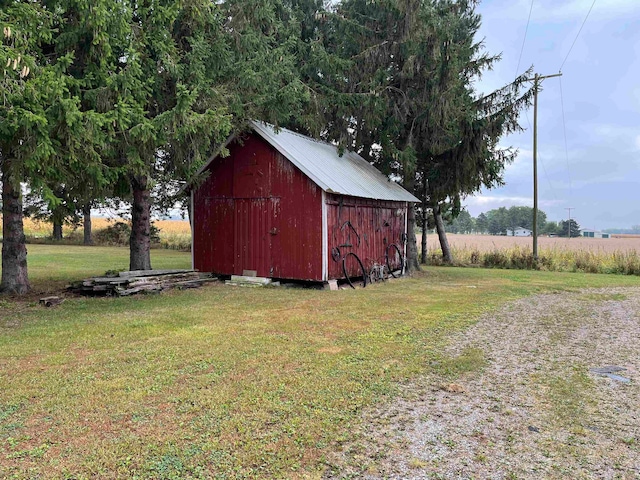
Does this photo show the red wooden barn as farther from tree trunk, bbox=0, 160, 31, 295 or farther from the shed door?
tree trunk, bbox=0, 160, 31, 295

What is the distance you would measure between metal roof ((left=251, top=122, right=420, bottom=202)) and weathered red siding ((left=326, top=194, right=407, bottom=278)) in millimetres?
347

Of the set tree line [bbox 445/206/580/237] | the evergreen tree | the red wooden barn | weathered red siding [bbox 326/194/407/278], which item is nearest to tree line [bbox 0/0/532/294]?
the red wooden barn

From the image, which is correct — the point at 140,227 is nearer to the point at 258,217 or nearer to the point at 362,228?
the point at 258,217

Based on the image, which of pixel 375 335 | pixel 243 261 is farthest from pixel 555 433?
pixel 243 261

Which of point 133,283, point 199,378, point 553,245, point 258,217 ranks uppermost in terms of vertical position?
point 258,217

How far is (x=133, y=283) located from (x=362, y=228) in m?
6.44

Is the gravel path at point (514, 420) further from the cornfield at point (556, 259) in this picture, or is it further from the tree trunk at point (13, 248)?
the cornfield at point (556, 259)

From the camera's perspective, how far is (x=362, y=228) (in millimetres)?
13445

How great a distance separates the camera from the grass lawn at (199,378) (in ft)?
10.4

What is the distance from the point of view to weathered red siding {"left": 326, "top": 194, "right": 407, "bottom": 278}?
1207 cm

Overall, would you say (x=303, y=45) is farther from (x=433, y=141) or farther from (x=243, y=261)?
(x=243, y=261)

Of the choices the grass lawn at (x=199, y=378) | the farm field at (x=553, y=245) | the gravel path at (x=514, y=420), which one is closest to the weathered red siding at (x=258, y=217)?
the grass lawn at (x=199, y=378)

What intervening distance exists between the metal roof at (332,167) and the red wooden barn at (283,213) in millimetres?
40

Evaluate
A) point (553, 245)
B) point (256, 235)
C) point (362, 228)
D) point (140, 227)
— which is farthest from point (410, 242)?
point (553, 245)
